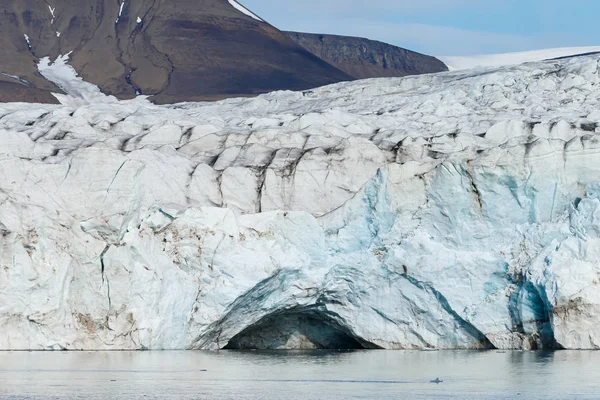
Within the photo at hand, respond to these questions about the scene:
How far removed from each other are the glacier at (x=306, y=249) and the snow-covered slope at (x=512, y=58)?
192 ft

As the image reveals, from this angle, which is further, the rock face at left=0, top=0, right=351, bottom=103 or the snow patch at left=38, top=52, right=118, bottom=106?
the rock face at left=0, top=0, right=351, bottom=103

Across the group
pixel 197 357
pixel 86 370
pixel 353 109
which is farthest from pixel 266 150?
pixel 353 109

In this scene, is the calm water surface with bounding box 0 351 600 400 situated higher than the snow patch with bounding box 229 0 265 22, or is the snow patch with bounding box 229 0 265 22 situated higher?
the snow patch with bounding box 229 0 265 22

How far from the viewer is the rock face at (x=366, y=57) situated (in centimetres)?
12900

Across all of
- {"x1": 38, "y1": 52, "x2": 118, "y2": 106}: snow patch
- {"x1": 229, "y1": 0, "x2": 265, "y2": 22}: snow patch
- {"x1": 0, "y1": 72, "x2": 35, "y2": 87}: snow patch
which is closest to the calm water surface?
{"x1": 38, "y1": 52, "x2": 118, "y2": 106}: snow patch

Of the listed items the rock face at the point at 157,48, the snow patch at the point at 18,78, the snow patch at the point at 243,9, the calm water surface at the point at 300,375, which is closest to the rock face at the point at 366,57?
the snow patch at the point at 243,9

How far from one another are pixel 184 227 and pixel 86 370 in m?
4.21

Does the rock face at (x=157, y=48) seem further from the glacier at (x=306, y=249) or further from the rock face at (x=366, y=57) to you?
the glacier at (x=306, y=249)

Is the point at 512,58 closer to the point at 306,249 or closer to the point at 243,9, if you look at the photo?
the point at 243,9

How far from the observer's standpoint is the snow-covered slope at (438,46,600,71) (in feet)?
306

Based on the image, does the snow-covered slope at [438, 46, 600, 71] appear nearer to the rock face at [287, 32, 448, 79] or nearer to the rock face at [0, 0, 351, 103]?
the rock face at [287, 32, 448, 79]

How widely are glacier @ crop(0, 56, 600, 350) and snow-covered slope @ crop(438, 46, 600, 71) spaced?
58425 mm

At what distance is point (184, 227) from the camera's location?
83.5 ft

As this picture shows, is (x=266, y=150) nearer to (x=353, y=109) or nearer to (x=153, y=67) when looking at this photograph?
(x=353, y=109)
